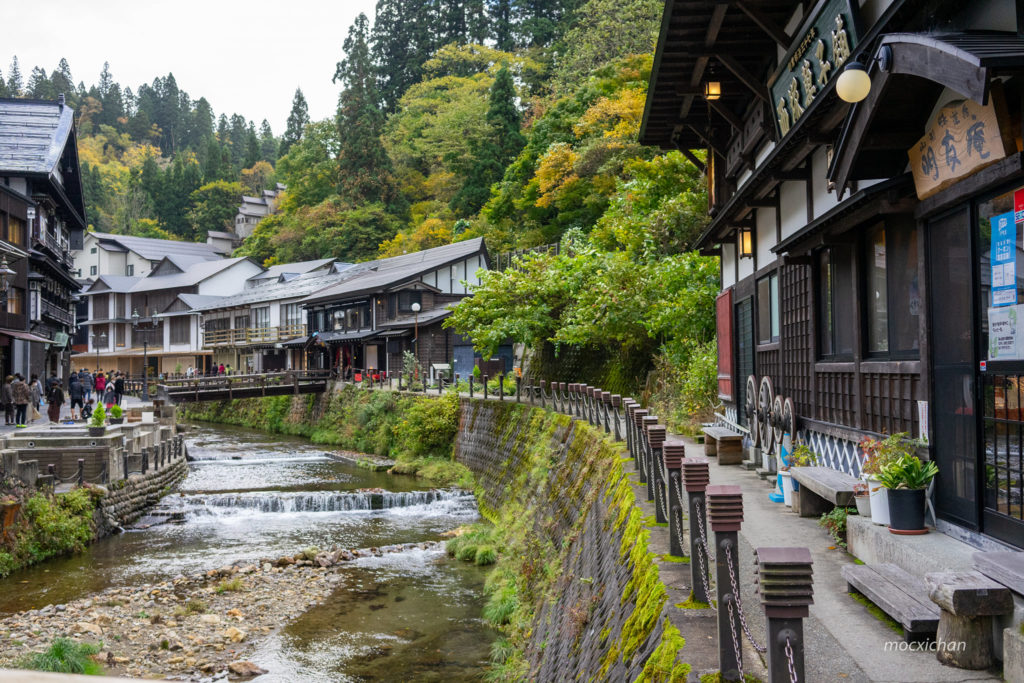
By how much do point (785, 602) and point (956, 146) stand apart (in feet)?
14.1

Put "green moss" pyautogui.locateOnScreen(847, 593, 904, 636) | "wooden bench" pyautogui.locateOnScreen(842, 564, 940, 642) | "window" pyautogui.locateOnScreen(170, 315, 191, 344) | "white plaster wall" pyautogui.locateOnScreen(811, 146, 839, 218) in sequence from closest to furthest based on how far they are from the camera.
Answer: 1. "wooden bench" pyautogui.locateOnScreen(842, 564, 940, 642)
2. "green moss" pyautogui.locateOnScreen(847, 593, 904, 636)
3. "white plaster wall" pyautogui.locateOnScreen(811, 146, 839, 218)
4. "window" pyautogui.locateOnScreen(170, 315, 191, 344)

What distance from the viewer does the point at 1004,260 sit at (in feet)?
17.1

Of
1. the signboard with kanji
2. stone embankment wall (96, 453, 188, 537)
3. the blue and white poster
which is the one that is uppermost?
the signboard with kanji

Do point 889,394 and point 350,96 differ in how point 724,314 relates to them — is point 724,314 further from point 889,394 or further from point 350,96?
point 350,96

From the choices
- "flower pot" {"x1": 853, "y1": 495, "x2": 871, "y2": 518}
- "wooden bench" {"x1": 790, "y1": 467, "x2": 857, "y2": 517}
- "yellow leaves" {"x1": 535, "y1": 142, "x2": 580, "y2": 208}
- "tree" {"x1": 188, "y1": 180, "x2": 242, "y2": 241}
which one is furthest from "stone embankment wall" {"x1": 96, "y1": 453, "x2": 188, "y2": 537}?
"tree" {"x1": 188, "y1": 180, "x2": 242, "y2": 241}

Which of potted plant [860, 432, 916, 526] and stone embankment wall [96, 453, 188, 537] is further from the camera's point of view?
stone embankment wall [96, 453, 188, 537]

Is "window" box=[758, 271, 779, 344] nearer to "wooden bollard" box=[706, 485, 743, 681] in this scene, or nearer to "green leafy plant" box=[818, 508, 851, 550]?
"green leafy plant" box=[818, 508, 851, 550]

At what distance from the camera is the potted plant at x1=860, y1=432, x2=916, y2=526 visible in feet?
20.6

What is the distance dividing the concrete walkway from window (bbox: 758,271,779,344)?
542cm

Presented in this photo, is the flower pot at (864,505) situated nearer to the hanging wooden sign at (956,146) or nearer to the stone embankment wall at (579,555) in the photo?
the stone embankment wall at (579,555)

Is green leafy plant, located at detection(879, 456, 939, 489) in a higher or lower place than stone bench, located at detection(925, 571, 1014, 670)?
higher

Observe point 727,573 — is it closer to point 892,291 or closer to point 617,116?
point 892,291

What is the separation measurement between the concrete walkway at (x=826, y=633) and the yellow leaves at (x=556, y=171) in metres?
30.3

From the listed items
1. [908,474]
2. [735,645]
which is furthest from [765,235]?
[735,645]
